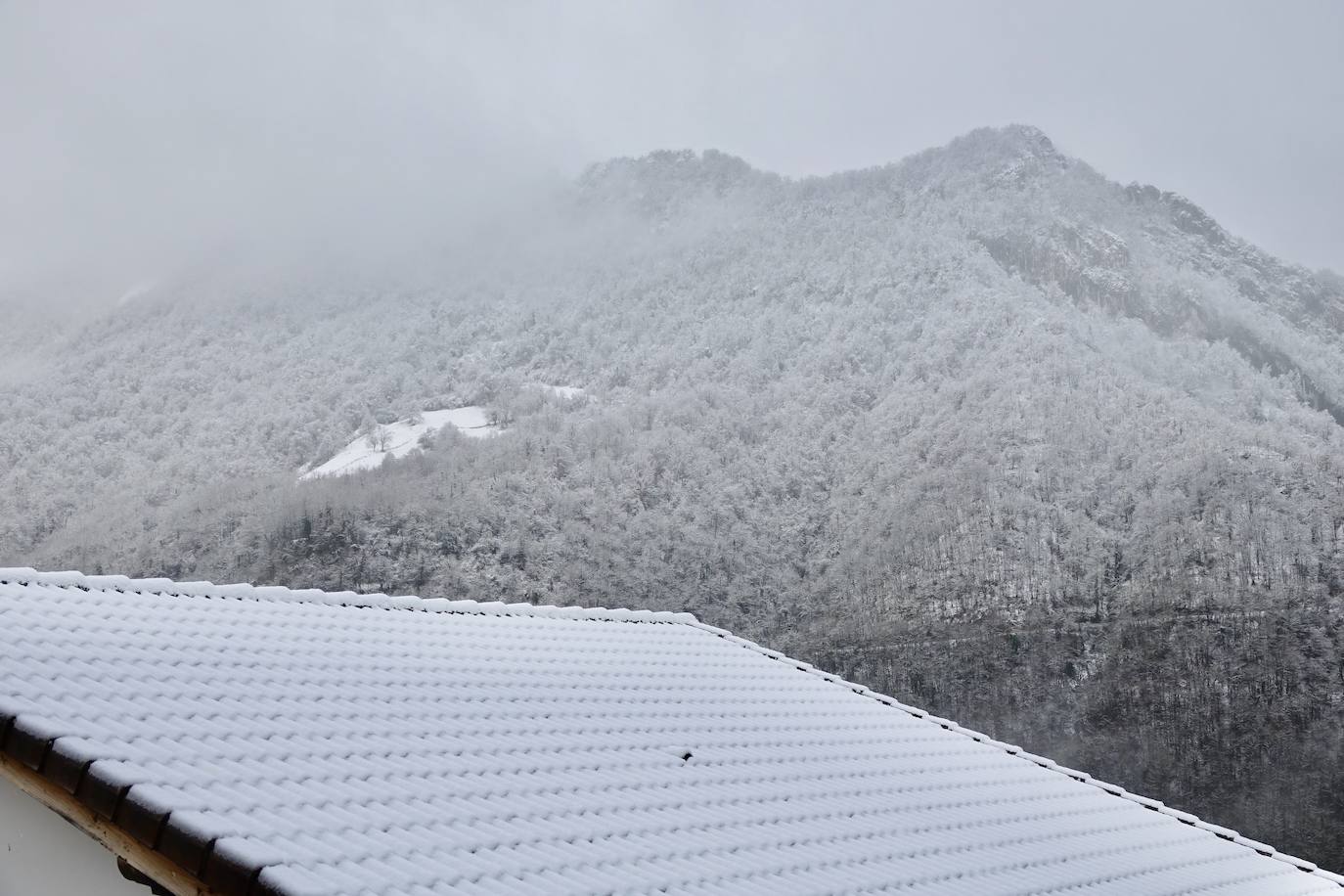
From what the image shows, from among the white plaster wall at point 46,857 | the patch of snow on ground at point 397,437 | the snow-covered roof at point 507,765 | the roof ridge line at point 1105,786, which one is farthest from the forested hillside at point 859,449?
the white plaster wall at point 46,857

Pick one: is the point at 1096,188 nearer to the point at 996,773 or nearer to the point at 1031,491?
the point at 1031,491

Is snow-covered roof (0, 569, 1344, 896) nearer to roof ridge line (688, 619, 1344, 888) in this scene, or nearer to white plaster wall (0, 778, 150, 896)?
roof ridge line (688, 619, 1344, 888)

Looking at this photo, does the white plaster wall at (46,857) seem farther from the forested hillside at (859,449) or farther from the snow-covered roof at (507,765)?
the forested hillside at (859,449)

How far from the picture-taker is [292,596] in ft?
20.3

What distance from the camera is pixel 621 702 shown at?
18.6ft

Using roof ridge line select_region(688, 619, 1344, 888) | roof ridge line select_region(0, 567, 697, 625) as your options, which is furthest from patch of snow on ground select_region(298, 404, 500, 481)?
roof ridge line select_region(688, 619, 1344, 888)

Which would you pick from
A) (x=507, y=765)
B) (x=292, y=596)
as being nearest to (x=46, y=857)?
(x=507, y=765)

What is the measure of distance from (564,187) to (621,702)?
105805 millimetres

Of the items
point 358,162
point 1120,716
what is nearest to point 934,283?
point 1120,716

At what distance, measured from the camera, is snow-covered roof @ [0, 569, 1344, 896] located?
3.04 metres

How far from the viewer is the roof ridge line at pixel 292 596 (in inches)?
202

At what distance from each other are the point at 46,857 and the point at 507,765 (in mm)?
1503

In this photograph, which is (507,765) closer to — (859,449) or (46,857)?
Result: (46,857)

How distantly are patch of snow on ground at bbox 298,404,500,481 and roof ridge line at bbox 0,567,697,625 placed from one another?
49.3 m
